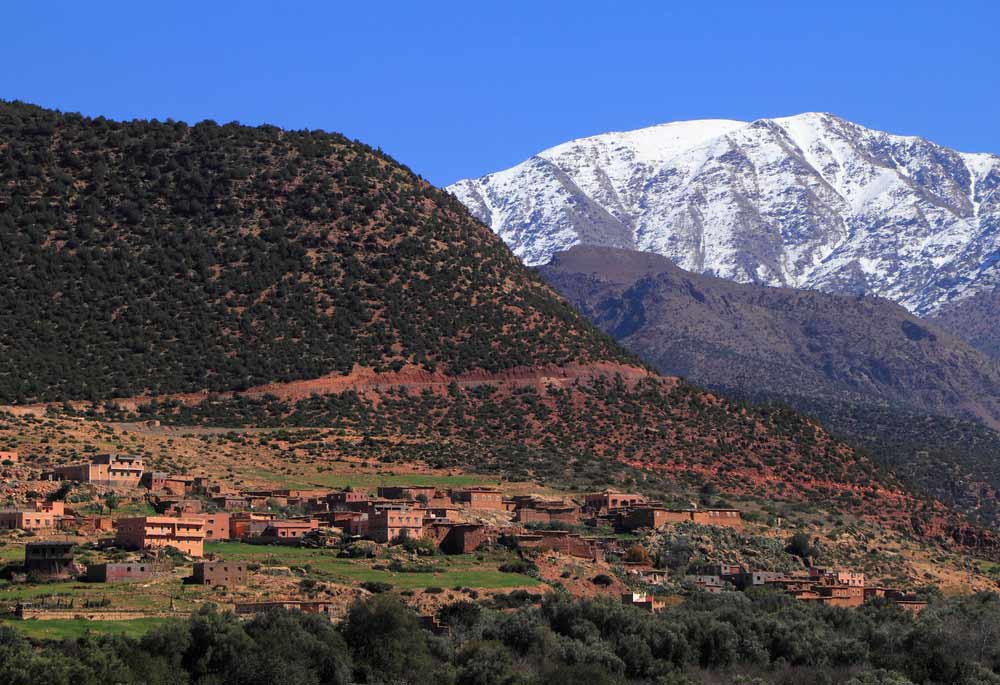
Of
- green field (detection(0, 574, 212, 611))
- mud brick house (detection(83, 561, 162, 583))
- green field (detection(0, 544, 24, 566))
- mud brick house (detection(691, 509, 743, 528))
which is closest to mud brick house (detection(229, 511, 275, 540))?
green field (detection(0, 544, 24, 566))

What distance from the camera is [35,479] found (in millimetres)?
87875

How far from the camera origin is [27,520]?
79.8 metres

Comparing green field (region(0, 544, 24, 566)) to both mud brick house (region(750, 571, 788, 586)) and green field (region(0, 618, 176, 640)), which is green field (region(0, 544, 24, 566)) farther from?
mud brick house (region(750, 571, 788, 586))

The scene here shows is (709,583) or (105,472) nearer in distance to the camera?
(105,472)

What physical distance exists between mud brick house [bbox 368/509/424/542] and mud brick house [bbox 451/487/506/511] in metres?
8.58

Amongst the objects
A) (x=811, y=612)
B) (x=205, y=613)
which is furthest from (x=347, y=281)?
(x=205, y=613)

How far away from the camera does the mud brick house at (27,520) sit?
79.4m

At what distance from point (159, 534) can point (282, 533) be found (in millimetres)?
7603

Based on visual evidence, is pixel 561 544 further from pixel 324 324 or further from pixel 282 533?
pixel 324 324

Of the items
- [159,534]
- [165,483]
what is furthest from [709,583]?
[159,534]

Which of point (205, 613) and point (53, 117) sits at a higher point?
point (53, 117)

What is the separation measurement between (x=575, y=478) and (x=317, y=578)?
3678 cm

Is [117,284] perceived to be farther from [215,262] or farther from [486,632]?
[486,632]

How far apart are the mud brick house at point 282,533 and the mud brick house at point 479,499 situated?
11.4 meters
